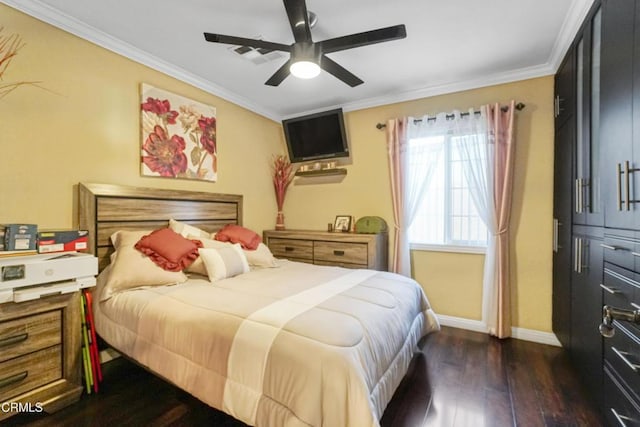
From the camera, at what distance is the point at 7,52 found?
5.79 feet

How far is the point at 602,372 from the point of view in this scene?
4.94 ft

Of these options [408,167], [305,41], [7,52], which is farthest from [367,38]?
[7,52]

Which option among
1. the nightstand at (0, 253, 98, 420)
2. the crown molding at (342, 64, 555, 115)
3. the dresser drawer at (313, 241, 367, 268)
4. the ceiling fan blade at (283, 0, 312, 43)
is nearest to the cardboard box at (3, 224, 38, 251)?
the nightstand at (0, 253, 98, 420)

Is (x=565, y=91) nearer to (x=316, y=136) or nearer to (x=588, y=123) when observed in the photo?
(x=588, y=123)

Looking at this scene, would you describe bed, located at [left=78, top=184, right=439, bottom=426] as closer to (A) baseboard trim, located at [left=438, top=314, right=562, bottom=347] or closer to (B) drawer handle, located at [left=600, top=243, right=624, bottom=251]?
(A) baseboard trim, located at [left=438, top=314, right=562, bottom=347]

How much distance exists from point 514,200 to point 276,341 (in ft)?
8.92

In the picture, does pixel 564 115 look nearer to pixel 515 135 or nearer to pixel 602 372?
pixel 515 135

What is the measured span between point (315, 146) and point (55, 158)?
2.58 m

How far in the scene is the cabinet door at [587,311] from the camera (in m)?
1.58

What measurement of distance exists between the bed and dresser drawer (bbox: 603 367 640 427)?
971mm

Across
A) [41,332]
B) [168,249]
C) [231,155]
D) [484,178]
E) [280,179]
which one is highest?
[231,155]

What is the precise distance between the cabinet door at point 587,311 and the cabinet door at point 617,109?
358 mm

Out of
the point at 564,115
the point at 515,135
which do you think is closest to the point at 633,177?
the point at 564,115

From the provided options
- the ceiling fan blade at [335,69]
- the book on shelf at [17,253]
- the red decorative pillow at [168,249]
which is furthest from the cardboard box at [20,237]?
the ceiling fan blade at [335,69]
